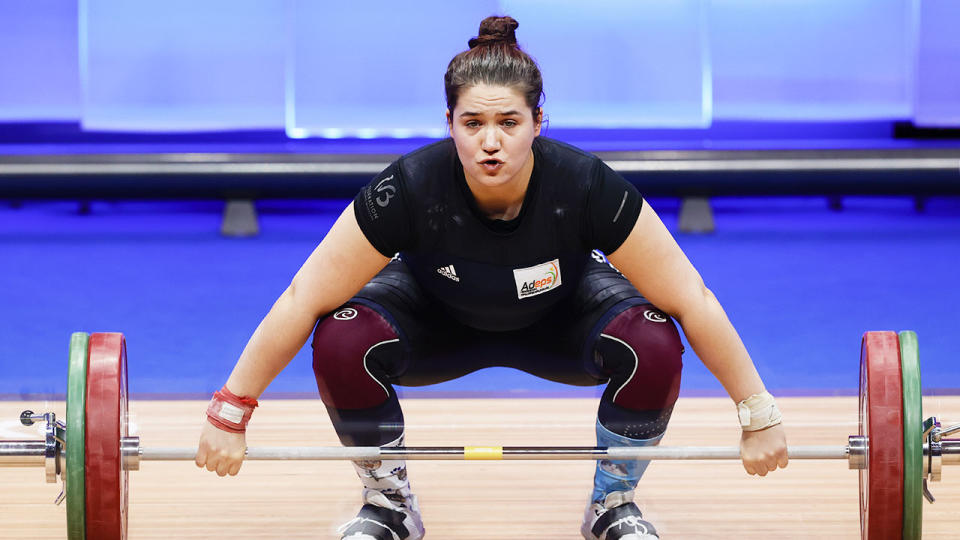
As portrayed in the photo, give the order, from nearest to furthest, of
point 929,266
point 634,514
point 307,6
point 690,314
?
point 690,314 < point 634,514 < point 929,266 < point 307,6

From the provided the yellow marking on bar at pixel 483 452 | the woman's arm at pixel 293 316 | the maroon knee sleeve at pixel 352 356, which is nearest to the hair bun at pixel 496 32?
the woman's arm at pixel 293 316

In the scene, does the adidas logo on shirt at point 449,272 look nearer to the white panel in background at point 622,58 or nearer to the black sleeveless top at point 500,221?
the black sleeveless top at point 500,221

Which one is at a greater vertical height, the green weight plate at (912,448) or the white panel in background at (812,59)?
the white panel in background at (812,59)

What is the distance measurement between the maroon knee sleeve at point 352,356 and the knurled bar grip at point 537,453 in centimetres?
11

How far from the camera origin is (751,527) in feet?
6.92

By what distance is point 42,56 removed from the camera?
6270 mm

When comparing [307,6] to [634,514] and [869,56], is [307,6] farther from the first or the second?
[634,514]

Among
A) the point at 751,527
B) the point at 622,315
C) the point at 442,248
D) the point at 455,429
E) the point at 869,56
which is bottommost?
the point at 751,527

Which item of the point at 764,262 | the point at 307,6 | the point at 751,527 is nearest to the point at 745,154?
the point at 764,262

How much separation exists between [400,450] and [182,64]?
194 inches

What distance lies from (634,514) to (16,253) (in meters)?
4.17

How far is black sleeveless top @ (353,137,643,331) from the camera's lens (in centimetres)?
180

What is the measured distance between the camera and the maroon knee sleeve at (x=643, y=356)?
71.7 inches

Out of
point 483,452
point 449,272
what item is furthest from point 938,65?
point 483,452
